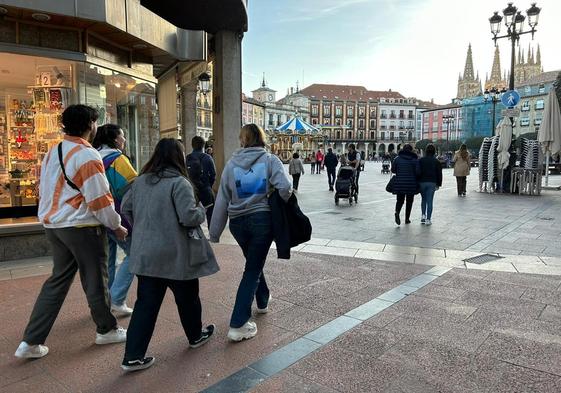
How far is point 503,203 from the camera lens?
12.6 metres

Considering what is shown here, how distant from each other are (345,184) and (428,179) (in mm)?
3318

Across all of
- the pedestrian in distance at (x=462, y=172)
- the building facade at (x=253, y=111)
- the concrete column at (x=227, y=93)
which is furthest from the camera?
the building facade at (x=253, y=111)

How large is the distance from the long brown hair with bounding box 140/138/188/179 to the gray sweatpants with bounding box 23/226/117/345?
0.69 metres

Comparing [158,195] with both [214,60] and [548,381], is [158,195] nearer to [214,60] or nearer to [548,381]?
[548,381]

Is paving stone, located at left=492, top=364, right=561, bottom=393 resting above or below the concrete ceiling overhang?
below

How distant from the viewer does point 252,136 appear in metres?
3.55

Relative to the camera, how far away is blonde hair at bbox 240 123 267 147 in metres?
3.56

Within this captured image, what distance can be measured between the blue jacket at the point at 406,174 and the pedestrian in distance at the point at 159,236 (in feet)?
22.3

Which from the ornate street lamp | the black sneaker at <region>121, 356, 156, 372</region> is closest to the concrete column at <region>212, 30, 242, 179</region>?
the ornate street lamp

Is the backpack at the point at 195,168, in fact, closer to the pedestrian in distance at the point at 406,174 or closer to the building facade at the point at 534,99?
the pedestrian in distance at the point at 406,174

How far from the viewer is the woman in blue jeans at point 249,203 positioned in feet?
11.4

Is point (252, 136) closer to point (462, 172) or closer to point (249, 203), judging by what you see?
point (249, 203)

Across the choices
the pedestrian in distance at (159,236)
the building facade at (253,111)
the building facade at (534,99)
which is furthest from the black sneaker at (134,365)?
the building facade at (534,99)

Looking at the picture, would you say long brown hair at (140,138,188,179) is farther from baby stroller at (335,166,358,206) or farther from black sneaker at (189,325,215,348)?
baby stroller at (335,166,358,206)
